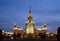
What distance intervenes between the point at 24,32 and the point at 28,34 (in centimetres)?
704

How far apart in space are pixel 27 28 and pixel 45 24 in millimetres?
25289

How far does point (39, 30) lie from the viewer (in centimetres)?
15888

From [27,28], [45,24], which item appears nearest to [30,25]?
[27,28]

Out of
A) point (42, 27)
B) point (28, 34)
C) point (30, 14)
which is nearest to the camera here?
point (28, 34)

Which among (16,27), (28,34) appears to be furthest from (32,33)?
(16,27)

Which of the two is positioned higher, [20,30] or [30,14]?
[30,14]

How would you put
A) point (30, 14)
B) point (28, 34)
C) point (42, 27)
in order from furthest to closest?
point (42, 27)
point (30, 14)
point (28, 34)

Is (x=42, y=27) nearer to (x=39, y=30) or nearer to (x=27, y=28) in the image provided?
(x=39, y=30)

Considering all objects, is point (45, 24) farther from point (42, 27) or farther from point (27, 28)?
point (27, 28)

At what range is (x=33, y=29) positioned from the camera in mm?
145750

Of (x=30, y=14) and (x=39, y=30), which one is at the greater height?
(x=30, y=14)

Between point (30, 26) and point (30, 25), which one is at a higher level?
point (30, 25)

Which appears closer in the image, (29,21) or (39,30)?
(29,21)

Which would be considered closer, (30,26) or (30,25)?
(30,25)
